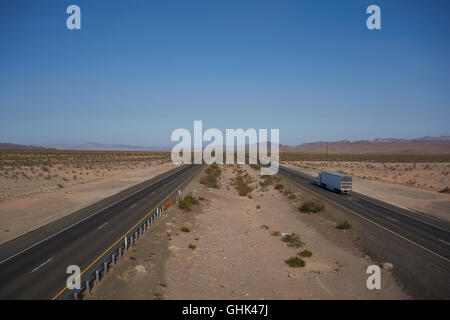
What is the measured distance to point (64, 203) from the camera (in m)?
33.2

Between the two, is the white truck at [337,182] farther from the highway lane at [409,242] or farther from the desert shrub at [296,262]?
the desert shrub at [296,262]

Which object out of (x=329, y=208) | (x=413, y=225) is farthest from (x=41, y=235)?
(x=413, y=225)

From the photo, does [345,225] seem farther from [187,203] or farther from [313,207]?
[187,203]

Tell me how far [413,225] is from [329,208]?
27.1 ft

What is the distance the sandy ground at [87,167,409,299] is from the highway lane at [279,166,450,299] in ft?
3.89

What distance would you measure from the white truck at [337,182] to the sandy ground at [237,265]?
14.6 m

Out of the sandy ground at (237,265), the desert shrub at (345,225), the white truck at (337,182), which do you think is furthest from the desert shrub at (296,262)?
the white truck at (337,182)

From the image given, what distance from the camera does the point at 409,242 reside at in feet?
64.6

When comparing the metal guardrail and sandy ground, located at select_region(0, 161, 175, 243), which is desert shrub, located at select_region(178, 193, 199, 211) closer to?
the metal guardrail

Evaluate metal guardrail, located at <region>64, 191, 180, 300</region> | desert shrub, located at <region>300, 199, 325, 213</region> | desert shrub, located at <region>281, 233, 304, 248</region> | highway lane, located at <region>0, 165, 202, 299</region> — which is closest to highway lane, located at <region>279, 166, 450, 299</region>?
desert shrub, located at <region>300, 199, 325, 213</region>

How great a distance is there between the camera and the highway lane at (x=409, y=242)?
46.4 ft

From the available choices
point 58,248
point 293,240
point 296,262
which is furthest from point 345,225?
point 58,248

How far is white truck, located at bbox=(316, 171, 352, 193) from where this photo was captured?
40.0 m
